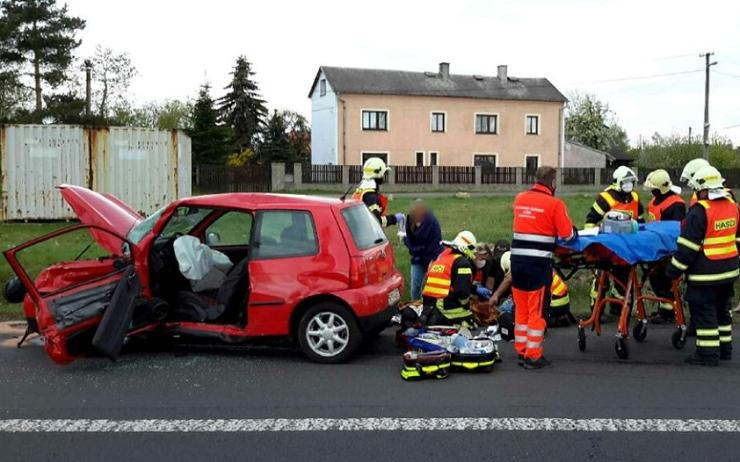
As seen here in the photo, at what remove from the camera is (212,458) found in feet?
14.4

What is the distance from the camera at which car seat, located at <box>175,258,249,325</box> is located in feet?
22.4

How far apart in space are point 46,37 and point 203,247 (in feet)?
127

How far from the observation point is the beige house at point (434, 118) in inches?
1881

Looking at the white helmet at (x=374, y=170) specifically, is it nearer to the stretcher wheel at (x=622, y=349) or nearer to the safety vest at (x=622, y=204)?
the safety vest at (x=622, y=204)

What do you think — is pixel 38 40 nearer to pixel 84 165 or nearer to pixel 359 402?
pixel 84 165

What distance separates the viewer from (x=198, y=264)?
7016 millimetres

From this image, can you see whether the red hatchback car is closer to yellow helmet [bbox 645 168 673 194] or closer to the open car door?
Result: the open car door

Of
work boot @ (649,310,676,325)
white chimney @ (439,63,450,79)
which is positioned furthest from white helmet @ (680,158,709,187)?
white chimney @ (439,63,450,79)

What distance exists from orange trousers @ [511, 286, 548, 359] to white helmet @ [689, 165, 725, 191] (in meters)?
1.77

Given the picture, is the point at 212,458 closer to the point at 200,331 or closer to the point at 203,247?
the point at 200,331

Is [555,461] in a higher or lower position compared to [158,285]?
lower

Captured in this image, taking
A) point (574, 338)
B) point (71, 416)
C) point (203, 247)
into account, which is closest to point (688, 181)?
point (574, 338)

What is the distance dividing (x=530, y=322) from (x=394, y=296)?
4.35 ft

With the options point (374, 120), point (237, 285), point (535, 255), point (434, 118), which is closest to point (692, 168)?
point (535, 255)
